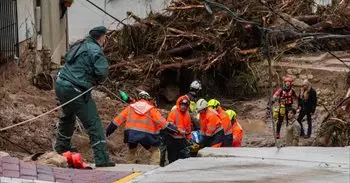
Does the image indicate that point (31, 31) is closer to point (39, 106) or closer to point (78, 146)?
point (39, 106)

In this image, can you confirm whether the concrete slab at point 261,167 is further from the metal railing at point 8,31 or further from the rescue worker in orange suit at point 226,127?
the metal railing at point 8,31

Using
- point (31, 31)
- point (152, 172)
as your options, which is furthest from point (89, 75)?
point (31, 31)

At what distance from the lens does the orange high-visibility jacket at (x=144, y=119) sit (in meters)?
9.51

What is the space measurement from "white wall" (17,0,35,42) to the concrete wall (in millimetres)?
434

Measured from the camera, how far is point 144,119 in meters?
9.55

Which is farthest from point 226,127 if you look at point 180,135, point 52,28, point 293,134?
point 52,28

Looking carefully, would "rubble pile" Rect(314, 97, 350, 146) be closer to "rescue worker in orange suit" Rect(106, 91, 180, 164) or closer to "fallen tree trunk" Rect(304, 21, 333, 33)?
"rescue worker in orange suit" Rect(106, 91, 180, 164)

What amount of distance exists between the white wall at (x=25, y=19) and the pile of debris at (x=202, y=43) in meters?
3.24

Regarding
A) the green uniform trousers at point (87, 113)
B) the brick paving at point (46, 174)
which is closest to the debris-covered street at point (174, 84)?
the green uniform trousers at point (87, 113)

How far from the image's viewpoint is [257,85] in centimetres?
1758

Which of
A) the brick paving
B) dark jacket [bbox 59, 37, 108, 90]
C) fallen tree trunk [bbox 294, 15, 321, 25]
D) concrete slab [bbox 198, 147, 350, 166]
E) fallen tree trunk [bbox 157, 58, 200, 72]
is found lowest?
the brick paving

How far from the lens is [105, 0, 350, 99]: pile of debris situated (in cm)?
1706

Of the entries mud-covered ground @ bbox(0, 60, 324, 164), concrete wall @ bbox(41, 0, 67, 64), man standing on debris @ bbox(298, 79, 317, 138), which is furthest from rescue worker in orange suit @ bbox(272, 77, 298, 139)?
concrete wall @ bbox(41, 0, 67, 64)

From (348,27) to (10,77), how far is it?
831cm
